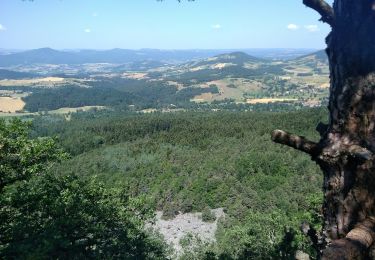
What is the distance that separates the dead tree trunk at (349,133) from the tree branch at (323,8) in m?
0.09

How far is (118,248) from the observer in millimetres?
21312

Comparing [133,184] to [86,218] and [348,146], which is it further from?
[348,146]

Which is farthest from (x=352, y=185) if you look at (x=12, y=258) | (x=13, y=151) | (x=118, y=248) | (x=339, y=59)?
(x=118, y=248)

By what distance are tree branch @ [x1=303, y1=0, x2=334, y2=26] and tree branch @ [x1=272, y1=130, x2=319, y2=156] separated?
1.45 meters

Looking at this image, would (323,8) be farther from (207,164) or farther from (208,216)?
(207,164)

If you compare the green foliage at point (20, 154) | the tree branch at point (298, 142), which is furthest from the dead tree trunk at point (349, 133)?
the green foliage at point (20, 154)

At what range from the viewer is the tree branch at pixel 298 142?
4.61 metres

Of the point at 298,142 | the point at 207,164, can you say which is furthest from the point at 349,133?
the point at 207,164

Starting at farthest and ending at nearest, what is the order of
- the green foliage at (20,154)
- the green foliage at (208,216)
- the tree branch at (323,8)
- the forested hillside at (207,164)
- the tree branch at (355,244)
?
the forested hillside at (207,164) → the green foliage at (208,216) → the green foliage at (20,154) → the tree branch at (323,8) → the tree branch at (355,244)

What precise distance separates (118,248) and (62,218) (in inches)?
214

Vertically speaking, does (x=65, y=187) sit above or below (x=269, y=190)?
above

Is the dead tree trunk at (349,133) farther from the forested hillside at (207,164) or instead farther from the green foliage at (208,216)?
the green foliage at (208,216)

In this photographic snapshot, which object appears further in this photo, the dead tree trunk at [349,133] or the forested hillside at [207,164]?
the forested hillside at [207,164]

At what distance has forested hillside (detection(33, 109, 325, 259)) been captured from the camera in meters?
77.9
